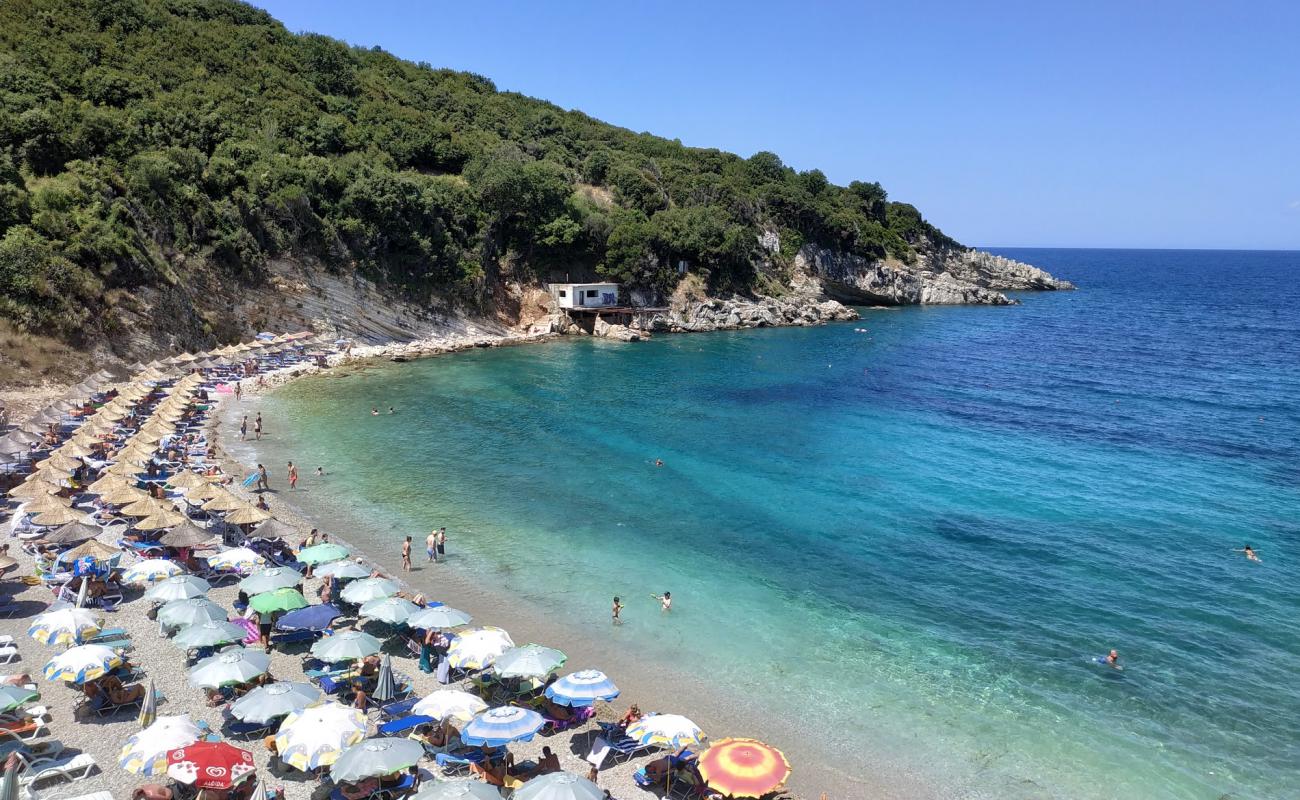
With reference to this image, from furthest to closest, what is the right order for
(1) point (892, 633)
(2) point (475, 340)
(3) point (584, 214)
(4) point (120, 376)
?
(3) point (584, 214), (2) point (475, 340), (4) point (120, 376), (1) point (892, 633)

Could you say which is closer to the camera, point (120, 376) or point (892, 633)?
point (892, 633)

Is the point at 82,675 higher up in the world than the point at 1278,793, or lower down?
higher up

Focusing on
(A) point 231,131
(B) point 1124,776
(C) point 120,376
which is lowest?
(B) point 1124,776

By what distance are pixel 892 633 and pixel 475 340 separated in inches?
2078

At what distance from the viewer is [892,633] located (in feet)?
68.5

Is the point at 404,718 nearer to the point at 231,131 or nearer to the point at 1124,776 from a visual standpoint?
the point at 1124,776

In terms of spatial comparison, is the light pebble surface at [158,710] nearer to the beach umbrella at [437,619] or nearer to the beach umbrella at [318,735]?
the beach umbrella at [318,735]

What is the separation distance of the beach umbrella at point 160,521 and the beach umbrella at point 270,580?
15.5ft

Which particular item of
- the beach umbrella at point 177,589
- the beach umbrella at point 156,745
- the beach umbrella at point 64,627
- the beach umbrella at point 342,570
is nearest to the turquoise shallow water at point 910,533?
the beach umbrella at point 342,570

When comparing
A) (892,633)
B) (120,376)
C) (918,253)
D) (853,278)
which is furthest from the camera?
(918,253)

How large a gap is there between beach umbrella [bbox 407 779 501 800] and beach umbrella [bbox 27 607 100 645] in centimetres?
967

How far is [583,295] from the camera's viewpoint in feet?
251

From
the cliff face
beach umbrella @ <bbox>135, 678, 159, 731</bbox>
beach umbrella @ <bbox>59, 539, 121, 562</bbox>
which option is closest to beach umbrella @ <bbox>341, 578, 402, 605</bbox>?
beach umbrella @ <bbox>135, 678, 159, 731</bbox>

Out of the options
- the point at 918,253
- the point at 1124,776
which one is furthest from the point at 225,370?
the point at 918,253
